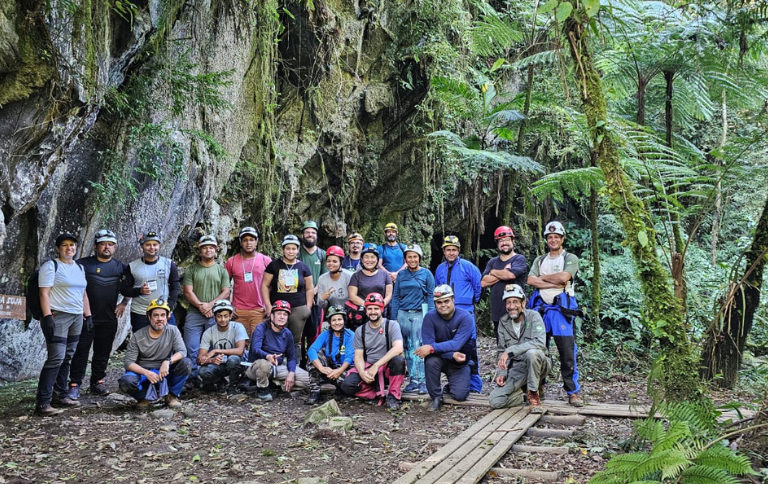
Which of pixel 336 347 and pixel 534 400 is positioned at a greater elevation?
pixel 336 347

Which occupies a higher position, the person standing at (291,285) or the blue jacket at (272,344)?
the person standing at (291,285)

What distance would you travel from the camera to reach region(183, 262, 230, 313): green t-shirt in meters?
7.68

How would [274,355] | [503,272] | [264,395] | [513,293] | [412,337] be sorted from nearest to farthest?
[513,293], [264,395], [274,355], [503,272], [412,337]

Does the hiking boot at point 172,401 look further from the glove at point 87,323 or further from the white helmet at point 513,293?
the white helmet at point 513,293

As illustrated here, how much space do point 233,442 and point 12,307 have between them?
2.87 m

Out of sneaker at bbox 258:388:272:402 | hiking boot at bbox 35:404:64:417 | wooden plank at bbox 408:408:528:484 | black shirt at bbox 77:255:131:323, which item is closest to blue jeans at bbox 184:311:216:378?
black shirt at bbox 77:255:131:323

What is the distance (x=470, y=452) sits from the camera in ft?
15.9

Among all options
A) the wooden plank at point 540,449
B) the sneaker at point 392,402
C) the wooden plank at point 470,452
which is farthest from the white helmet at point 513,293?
the wooden plank at point 540,449

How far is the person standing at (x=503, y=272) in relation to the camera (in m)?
7.47

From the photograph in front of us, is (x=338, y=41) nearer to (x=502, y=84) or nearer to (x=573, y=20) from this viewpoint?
(x=502, y=84)

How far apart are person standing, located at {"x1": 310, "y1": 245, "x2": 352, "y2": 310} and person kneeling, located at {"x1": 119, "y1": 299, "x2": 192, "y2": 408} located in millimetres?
2168

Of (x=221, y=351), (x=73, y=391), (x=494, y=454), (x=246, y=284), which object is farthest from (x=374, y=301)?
(x=73, y=391)

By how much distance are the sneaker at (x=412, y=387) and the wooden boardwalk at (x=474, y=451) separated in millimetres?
1495

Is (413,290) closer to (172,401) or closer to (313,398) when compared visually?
(313,398)
